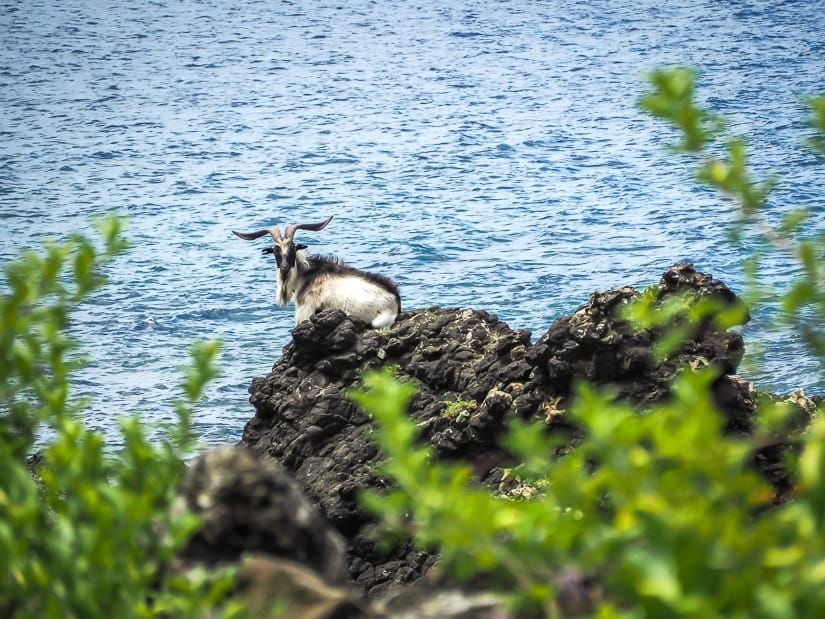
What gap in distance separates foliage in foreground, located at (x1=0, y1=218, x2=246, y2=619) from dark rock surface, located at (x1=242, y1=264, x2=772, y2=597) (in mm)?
5194

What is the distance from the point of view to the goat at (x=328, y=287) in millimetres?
12773

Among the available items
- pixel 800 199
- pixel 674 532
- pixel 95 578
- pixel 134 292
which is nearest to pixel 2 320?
pixel 95 578

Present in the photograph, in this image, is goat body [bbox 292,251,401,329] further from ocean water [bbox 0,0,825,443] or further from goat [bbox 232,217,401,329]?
ocean water [bbox 0,0,825,443]

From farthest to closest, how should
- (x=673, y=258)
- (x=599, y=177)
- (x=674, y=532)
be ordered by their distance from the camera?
1. (x=599, y=177)
2. (x=673, y=258)
3. (x=674, y=532)

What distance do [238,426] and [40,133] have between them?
Result: 62.1ft

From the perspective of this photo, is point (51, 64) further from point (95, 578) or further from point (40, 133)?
point (95, 578)

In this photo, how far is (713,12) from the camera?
124 ft

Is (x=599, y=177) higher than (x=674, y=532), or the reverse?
(x=674, y=532)

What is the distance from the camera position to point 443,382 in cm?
1051

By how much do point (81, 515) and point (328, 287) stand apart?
9747 mm

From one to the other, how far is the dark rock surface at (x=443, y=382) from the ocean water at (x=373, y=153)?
4331 mm

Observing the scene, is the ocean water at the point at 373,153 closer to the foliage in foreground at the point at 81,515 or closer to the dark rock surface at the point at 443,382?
the dark rock surface at the point at 443,382

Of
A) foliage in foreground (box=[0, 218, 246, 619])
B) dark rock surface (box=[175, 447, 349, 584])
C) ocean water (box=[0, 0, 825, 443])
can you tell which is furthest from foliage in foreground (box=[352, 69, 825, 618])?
ocean water (box=[0, 0, 825, 443])

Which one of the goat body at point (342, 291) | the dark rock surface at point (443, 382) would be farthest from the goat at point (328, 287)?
the dark rock surface at point (443, 382)
